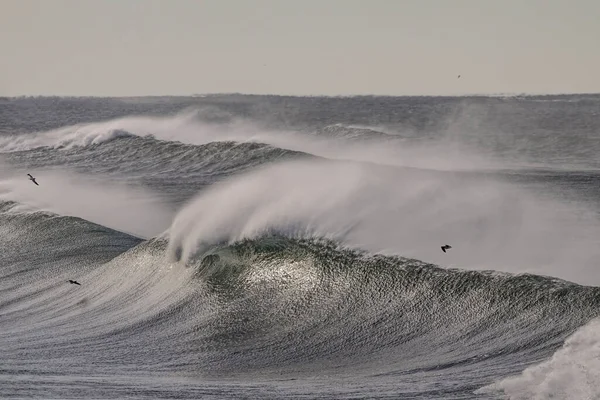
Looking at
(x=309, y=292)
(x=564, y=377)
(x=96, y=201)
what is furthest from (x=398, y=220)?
(x=96, y=201)

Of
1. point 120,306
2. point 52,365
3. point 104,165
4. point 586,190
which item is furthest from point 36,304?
point 104,165

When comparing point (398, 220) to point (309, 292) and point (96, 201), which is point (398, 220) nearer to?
point (309, 292)

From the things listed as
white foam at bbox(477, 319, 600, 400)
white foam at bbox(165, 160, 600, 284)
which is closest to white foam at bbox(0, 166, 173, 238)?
white foam at bbox(165, 160, 600, 284)

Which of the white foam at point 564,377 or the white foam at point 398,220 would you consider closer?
the white foam at point 564,377

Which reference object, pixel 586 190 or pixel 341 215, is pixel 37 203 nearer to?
pixel 341 215

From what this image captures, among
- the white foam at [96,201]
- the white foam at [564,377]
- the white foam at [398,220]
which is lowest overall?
the white foam at [96,201]

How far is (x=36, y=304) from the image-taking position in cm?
1658

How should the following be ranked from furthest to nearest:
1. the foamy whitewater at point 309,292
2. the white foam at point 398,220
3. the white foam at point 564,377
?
the white foam at point 398,220
the foamy whitewater at point 309,292
the white foam at point 564,377

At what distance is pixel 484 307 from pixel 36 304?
693cm

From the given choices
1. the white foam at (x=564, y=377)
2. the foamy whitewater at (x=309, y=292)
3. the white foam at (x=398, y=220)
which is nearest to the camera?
the white foam at (x=564, y=377)

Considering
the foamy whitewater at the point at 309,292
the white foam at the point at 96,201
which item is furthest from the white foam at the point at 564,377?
the white foam at the point at 96,201

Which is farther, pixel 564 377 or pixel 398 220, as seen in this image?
pixel 398 220

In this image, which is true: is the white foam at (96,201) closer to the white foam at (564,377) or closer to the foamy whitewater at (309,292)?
the foamy whitewater at (309,292)

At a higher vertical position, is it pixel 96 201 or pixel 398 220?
pixel 398 220
